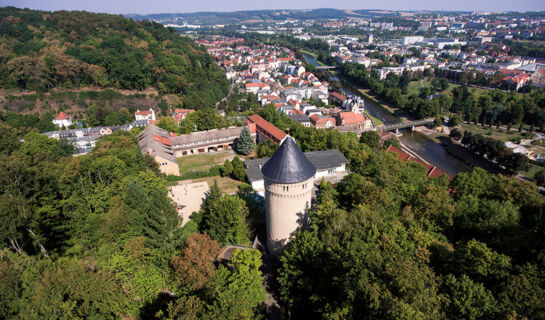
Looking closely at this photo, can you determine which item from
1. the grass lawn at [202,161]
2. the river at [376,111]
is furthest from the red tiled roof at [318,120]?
the grass lawn at [202,161]

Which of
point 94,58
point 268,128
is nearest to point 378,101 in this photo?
point 268,128

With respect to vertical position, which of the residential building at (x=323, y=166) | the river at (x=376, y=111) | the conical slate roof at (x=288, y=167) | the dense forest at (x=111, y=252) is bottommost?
the river at (x=376, y=111)

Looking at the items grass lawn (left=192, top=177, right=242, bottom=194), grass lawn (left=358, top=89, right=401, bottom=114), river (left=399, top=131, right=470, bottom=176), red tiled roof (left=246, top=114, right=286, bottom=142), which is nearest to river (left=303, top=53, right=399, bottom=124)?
grass lawn (left=358, top=89, right=401, bottom=114)

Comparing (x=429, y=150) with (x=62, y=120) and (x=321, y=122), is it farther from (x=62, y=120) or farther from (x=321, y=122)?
(x=62, y=120)

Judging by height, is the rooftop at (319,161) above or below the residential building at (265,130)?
below

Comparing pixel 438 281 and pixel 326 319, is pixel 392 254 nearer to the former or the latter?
pixel 438 281

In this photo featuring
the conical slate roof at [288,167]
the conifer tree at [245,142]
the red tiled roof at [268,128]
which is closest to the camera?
the conical slate roof at [288,167]

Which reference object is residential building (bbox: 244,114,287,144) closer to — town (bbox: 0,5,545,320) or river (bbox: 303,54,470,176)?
town (bbox: 0,5,545,320)

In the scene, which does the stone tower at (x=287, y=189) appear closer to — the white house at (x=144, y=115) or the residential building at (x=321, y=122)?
the residential building at (x=321, y=122)
